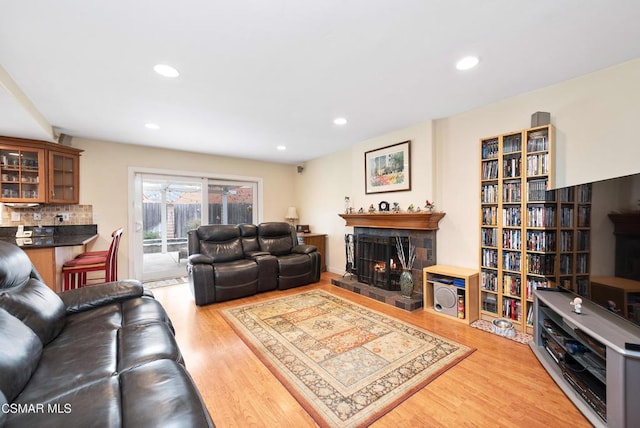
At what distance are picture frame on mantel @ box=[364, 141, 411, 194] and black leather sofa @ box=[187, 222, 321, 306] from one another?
1.55 metres

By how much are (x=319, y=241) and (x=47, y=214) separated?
13.9ft

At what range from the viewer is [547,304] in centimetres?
201

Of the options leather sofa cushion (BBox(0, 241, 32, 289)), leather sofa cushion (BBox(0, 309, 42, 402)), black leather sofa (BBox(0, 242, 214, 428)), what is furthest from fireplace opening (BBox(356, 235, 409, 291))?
leather sofa cushion (BBox(0, 241, 32, 289))

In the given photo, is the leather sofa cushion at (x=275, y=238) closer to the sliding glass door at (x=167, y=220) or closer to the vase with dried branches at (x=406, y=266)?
the sliding glass door at (x=167, y=220)

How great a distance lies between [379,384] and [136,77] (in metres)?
3.11

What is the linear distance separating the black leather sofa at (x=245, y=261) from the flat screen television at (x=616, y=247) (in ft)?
10.8

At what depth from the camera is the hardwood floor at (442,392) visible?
1526 mm

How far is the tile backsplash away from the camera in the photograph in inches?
139

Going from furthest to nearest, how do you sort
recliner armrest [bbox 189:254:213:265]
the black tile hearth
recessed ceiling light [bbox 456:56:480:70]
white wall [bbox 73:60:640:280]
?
recliner armrest [bbox 189:254:213:265] < the black tile hearth < white wall [bbox 73:60:640:280] < recessed ceiling light [bbox 456:56:480:70]

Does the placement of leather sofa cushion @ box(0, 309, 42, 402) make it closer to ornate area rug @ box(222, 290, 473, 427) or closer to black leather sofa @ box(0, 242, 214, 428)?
black leather sofa @ box(0, 242, 214, 428)

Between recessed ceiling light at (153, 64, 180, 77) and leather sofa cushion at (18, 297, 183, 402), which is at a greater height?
recessed ceiling light at (153, 64, 180, 77)

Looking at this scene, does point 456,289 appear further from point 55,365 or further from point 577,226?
point 55,365

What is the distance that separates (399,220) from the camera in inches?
144

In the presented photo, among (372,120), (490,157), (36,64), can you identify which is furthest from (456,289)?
(36,64)
